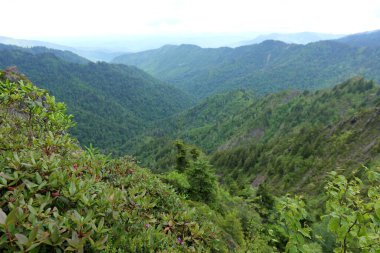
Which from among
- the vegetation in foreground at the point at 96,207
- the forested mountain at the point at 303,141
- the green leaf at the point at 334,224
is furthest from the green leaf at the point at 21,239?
the forested mountain at the point at 303,141

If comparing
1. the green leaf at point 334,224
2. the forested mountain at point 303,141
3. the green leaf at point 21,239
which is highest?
the green leaf at point 21,239

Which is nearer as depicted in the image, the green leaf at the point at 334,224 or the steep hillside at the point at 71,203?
the steep hillside at the point at 71,203

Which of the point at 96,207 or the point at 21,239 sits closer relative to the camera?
the point at 21,239

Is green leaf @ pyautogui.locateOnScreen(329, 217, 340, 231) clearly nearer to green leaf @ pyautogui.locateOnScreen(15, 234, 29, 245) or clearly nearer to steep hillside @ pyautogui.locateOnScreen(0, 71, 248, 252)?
steep hillside @ pyautogui.locateOnScreen(0, 71, 248, 252)

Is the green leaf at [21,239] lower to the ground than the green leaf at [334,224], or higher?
higher

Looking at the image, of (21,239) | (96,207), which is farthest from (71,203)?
(21,239)

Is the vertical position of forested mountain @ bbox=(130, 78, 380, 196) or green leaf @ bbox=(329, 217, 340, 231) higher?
green leaf @ bbox=(329, 217, 340, 231)

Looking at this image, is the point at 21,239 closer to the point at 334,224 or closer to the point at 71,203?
the point at 71,203

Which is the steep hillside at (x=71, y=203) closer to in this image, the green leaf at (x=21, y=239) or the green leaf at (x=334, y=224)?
the green leaf at (x=21, y=239)

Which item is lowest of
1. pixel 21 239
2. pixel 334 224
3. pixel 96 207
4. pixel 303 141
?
pixel 303 141

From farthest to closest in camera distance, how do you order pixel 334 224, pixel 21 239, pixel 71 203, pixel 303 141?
pixel 303 141
pixel 71 203
pixel 334 224
pixel 21 239

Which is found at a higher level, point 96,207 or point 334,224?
point 96,207

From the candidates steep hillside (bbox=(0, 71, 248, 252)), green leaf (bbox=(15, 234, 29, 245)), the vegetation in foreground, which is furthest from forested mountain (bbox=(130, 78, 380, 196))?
green leaf (bbox=(15, 234, 29, 245))

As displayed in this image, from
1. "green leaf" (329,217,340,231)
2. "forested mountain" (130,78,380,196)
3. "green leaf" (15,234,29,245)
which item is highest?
"green leaf" (15,234,29,245)
